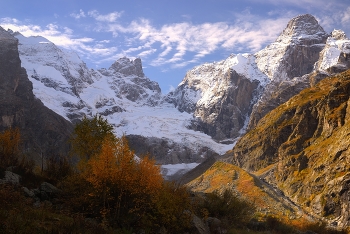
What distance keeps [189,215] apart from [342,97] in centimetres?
6531

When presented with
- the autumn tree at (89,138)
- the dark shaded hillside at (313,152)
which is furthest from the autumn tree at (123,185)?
the dark shaded hillside at (313,152)

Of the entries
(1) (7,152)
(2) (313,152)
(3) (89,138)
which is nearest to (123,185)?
(1) (7,152)

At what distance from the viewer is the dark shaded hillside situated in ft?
173

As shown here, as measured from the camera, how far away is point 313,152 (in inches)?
2726

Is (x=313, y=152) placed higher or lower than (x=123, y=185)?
higher

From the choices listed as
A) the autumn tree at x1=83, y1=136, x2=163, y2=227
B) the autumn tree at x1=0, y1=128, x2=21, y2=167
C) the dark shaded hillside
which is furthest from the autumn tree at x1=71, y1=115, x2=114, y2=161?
the dark shaded hillside

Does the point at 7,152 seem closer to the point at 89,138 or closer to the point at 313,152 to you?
the point at 89,138

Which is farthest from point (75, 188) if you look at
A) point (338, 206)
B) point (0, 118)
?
point (0, 118)

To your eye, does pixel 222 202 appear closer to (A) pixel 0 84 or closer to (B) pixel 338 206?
(B) pixel 338 206

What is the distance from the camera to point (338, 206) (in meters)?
51.2

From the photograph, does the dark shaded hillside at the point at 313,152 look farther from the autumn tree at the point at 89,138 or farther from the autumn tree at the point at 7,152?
the autumn tree at the point at 7,152

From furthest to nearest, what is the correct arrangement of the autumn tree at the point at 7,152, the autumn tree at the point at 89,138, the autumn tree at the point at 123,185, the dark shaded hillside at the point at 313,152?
1. the dark shaded hillside at the point at 313,152
2. the autumn tree at the point at 89,138
3. the autumn tree at the point at 7,152
4. the autumn tree at the point at 123,185

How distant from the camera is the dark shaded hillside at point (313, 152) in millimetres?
52875

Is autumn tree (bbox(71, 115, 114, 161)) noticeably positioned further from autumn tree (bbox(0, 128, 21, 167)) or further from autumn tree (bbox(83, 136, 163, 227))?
autumn tree (bbox(83, 136, 163, 227))
